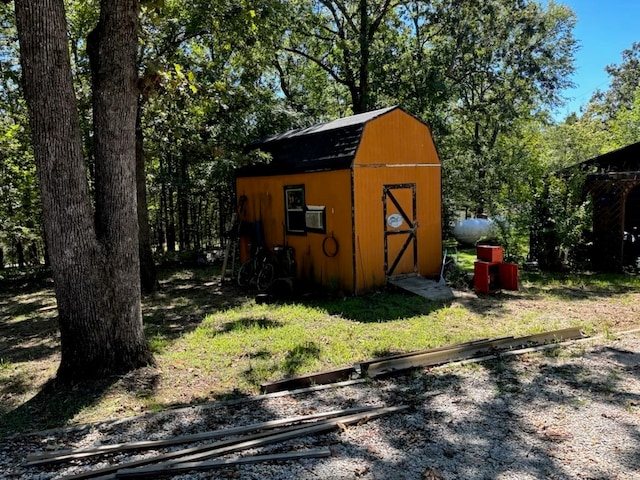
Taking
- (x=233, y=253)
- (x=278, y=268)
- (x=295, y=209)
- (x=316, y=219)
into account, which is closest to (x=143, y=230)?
(x=233, y=253)

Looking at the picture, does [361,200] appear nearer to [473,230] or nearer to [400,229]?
[400,229]

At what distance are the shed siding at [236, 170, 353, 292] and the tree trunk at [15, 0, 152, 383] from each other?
14.6 ft

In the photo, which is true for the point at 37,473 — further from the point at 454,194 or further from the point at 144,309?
the point at 454,194

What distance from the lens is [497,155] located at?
1931cm

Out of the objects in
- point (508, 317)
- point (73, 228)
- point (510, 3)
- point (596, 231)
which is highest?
point (510, 3)

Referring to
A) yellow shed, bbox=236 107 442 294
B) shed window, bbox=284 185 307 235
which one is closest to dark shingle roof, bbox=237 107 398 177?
yellow shed, bbox=236 107 442 294

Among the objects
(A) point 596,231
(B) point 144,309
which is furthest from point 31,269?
(A) point 596,231

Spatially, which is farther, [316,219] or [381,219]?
[316,219]

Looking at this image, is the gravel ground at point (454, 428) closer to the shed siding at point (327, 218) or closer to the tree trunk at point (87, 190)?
the tree trunk at point (87, 190)

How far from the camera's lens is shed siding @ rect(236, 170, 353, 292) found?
29.2 ft

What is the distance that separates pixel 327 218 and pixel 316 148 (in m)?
1.52

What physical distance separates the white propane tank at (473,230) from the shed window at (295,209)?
8.26m

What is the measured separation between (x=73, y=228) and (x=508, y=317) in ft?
19.8

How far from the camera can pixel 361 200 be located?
8781 millimetres
